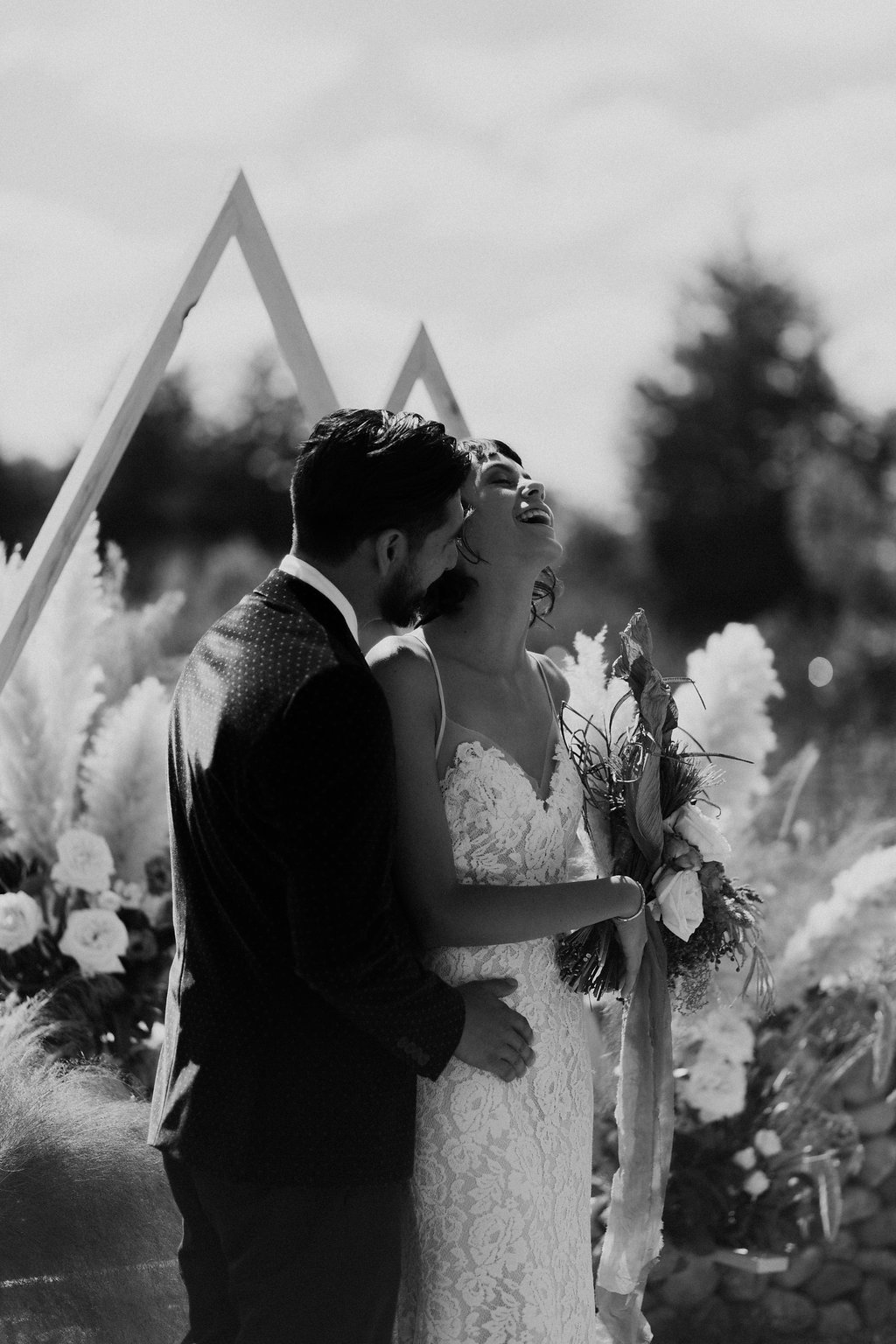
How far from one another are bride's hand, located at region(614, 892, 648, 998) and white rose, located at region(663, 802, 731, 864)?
155 mm

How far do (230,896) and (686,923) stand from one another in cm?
96

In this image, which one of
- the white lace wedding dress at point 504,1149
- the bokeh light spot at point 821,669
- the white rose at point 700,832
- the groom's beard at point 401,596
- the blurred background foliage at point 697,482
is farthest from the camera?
the blurred background foliage at point 697,482

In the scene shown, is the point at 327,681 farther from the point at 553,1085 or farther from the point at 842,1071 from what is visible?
the point at 842,1071

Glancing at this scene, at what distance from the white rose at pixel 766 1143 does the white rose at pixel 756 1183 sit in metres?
0.06

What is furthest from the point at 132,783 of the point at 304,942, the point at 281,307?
the point at 304,942

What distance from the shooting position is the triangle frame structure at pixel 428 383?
161 inches

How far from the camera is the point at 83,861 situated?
11.9 ft

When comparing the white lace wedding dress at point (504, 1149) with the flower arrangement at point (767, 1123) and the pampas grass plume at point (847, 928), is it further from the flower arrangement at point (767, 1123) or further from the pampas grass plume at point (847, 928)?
the pampas grass plume at point (847, 928)

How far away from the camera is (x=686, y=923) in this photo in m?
2.73

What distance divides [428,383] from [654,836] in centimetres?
184

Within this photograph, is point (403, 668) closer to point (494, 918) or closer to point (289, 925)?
point (494, 918)

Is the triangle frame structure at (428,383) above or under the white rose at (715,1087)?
above

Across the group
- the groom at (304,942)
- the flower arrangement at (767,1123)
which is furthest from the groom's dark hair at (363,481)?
the flower arrangement at (767,1123)

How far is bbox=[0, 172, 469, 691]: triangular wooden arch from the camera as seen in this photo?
3.15 meters
